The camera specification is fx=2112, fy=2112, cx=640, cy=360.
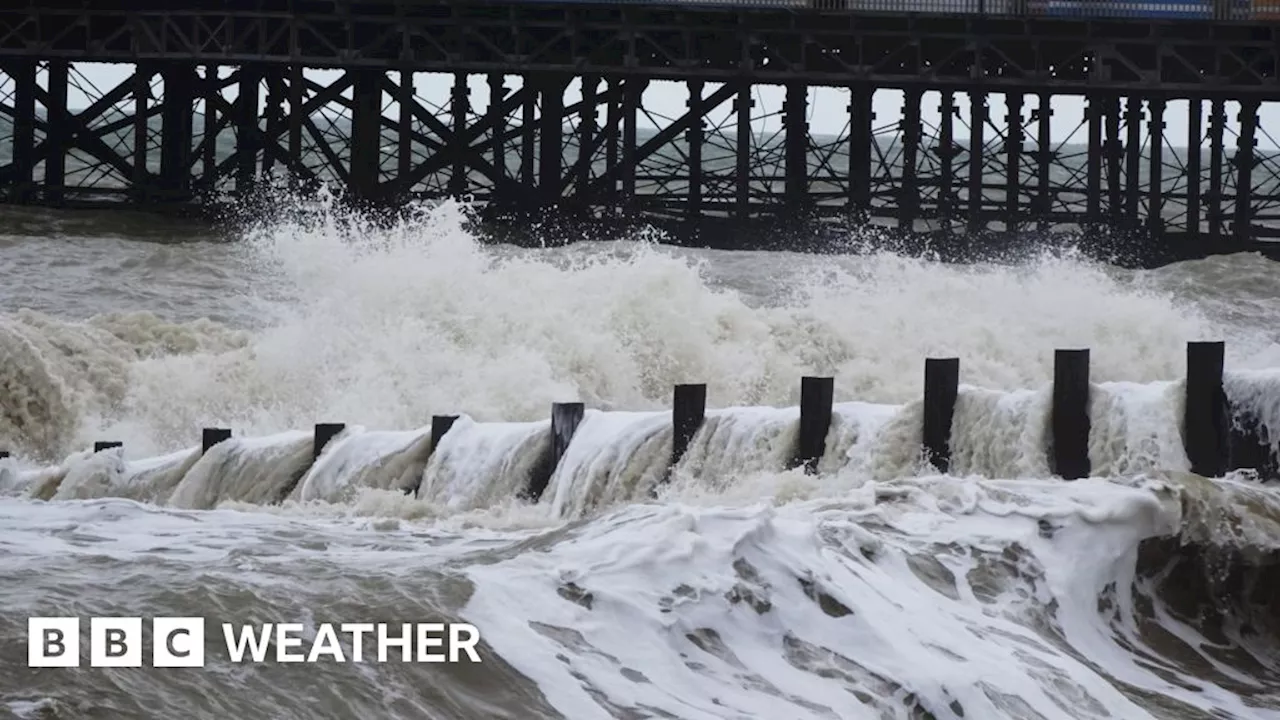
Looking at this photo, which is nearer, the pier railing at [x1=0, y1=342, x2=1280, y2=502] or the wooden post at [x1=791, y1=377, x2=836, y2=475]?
the pier railing at [x1=0, y1=342, x2=1280, y2=502]

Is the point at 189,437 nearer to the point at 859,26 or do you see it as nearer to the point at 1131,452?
the point at 1131,452

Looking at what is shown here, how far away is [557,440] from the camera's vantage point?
38.8ft

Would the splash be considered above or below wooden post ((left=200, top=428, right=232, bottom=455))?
above

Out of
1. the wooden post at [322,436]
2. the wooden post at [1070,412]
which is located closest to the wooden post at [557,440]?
the wooden post at [322,436]

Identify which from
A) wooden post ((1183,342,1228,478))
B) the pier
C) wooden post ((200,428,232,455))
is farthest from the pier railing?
the pier

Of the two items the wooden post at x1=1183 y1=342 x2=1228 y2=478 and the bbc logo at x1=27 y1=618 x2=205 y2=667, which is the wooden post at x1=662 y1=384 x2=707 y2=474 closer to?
the wooden post at x1=1183 y1=342 x2=1228 y2=478

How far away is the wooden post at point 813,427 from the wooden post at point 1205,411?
1911 mm

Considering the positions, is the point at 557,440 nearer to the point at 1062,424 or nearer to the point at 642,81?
the point at 1062,424

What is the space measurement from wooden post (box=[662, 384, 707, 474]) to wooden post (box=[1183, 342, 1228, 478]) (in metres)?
2.62

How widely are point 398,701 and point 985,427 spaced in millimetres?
5083

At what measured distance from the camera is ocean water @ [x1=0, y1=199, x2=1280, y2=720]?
7.26 meters

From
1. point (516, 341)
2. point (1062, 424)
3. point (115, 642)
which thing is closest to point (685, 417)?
point (1062, 424)

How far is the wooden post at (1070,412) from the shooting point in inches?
425

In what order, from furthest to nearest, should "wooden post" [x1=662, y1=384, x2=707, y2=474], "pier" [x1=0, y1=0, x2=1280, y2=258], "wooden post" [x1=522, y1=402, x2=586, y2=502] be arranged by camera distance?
1. "pier" [x1=0, y1=0, x2=1280, y2=258]
2. "wooden post" [x1=522, y1=402, x2=586, y2=502]
3. "wooden post" [x1=662, y1=384, x2=707, y2=474]
